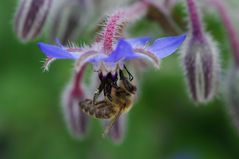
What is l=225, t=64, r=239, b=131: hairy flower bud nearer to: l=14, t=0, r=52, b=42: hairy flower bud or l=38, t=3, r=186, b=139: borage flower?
l=38, t=3, r=186, b=139: borage flower

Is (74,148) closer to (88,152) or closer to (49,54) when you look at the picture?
(88,152)

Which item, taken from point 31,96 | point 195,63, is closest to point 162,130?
point 31,96

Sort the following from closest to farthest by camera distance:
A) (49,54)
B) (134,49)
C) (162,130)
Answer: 1. (49,54)
2. (134,49)
3. (162,130)

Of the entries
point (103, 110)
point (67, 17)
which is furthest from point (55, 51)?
point (67, 17)

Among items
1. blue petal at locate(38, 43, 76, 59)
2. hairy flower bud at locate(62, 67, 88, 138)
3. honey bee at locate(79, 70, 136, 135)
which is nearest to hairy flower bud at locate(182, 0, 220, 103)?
honey bee at locate(79, 70, 136, 135)

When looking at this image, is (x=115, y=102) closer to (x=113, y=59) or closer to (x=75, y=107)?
(x=113, y=59)
